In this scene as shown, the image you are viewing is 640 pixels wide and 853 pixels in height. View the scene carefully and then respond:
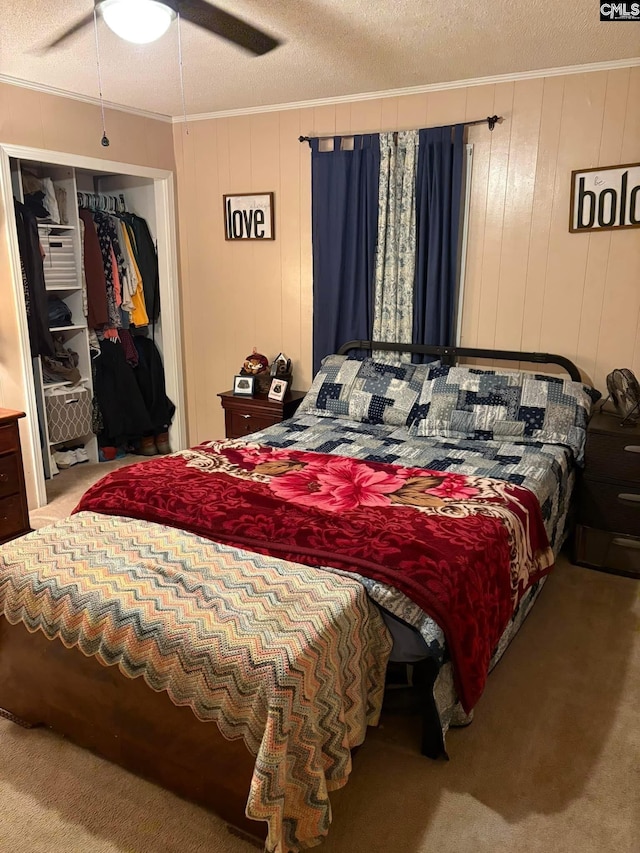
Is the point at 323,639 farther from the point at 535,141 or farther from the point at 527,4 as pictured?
the point at 535,141

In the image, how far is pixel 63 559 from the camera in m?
2.08

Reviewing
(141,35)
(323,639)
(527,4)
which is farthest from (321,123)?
(323,639)

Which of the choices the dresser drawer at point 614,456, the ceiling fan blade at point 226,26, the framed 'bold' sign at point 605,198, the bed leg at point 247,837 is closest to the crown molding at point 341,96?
the framed 'bold' sign at point 605,198

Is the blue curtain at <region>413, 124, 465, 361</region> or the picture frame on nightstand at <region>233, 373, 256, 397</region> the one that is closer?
A: the blue curtain at <region>413, 124, 465, 361</region>

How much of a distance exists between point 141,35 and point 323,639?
6.60 ft

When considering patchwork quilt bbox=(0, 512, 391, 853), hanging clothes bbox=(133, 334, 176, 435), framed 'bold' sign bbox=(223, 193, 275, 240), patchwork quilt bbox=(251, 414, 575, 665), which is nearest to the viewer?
patchwork quilt bbox=(0, 512, 391, 853)

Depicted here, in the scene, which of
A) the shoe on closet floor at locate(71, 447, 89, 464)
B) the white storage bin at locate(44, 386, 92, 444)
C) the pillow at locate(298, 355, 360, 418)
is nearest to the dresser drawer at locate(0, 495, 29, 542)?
the white storage bin at locate(44, 386, 92, 444)

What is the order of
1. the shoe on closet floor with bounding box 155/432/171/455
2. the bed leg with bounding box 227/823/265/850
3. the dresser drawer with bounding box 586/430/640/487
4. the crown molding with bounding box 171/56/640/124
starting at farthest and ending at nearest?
the shoe on closet floor with bounding box 155/432/171/455 → the crown molding with bounding box 171/56/640/124 → the dresser drawer with bounding box 586/430/640/487 → the bed leg with bounding box 227/823/265/850

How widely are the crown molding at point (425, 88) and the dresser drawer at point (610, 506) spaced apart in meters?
2.05

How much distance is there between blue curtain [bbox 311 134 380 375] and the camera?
396 cm

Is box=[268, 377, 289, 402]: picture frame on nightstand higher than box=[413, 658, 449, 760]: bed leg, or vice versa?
box=[268, 377, 289, 402]: picture frame on nightstand

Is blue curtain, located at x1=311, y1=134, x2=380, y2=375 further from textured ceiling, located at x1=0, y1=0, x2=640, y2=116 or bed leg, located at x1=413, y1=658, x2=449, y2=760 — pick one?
bed leg, located at x1=413, y1=658, x2=449, y2=760

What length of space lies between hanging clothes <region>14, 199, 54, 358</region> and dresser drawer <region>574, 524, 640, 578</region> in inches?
131

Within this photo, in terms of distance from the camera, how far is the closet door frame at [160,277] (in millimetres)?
3711
